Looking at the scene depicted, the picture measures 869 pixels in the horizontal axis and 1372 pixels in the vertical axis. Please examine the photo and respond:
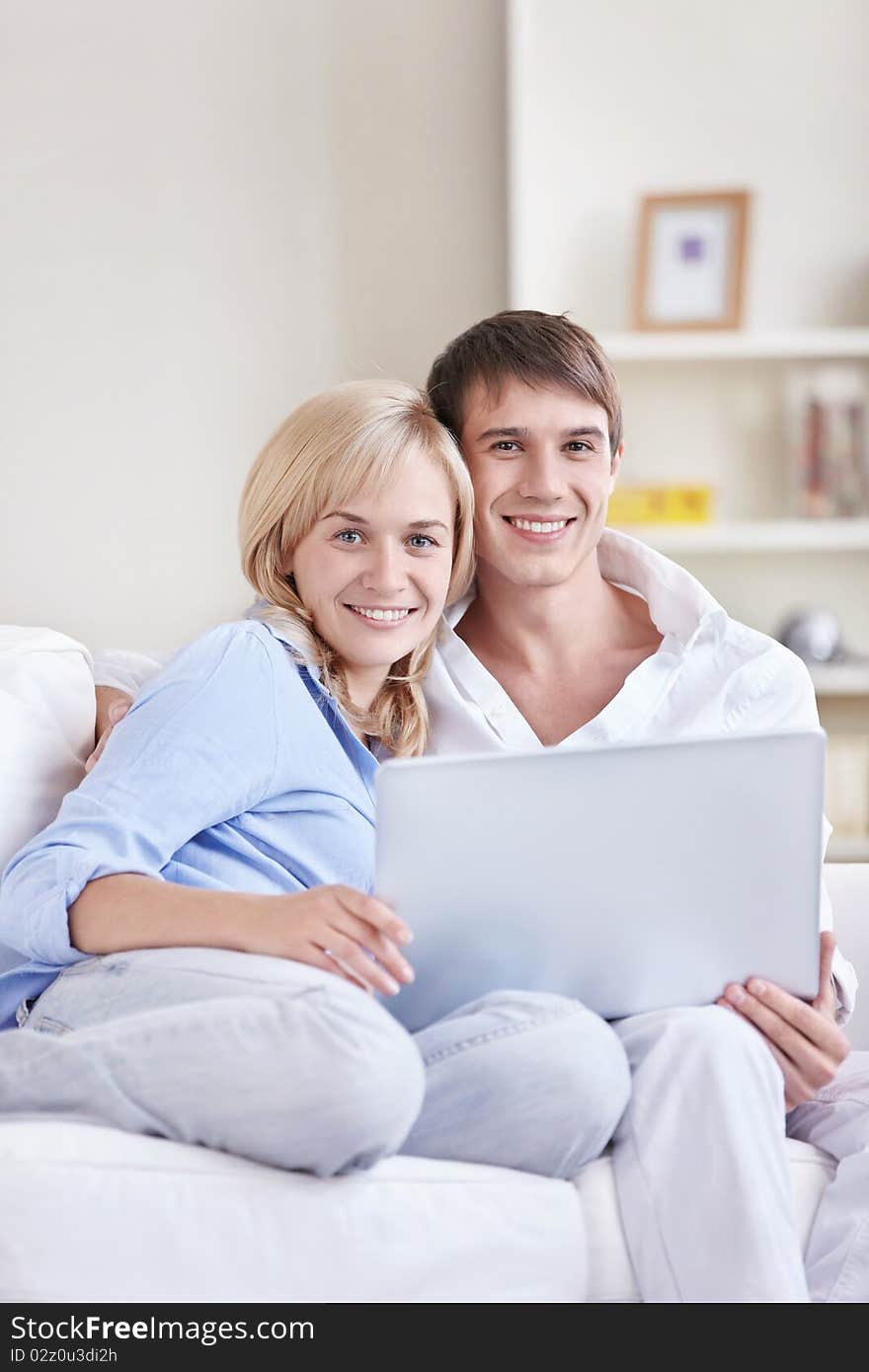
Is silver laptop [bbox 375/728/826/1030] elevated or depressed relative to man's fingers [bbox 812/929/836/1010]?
elevated

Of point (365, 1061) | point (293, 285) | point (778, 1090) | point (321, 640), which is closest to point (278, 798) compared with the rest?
point (321, 640)

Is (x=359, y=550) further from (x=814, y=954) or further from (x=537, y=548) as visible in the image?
(x=814, y=954)

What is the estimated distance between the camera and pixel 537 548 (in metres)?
1.81

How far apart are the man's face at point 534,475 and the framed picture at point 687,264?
150 centimetres

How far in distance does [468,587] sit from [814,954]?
0.78 meters

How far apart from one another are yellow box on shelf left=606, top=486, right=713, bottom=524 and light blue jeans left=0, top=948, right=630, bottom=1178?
213 cm

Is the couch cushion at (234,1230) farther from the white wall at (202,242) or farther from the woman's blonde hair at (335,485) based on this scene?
the white wall at (202,242)

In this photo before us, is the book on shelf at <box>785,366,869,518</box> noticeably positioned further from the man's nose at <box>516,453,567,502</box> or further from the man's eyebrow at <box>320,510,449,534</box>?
the man's eyebrow at <box>320,510,449,534</box>

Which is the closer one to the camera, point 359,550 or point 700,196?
point 359,550

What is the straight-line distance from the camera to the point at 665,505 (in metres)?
3.23

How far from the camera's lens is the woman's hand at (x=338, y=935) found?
1.16 m

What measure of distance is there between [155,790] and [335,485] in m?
0.47

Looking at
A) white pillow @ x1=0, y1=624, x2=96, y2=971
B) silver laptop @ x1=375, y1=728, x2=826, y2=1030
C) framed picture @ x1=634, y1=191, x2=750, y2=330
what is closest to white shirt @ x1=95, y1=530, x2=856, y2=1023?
white pillow @ x1=0, y1=624, x2=96, y2=971

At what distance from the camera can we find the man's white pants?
112cm
